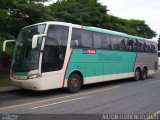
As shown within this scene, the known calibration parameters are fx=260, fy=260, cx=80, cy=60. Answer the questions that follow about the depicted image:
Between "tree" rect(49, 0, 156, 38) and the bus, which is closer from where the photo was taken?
the bus

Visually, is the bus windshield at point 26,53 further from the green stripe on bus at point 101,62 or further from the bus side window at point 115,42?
the bus side window at point 115,42

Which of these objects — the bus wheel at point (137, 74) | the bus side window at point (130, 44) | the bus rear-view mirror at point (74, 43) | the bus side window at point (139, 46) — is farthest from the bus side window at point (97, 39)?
the bus wheel at point (137, 74)

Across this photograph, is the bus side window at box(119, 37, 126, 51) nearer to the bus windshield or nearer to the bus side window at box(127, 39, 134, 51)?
the bus side window at box(127, 39, 134, 51)

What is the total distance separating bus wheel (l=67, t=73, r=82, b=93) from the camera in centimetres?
1258

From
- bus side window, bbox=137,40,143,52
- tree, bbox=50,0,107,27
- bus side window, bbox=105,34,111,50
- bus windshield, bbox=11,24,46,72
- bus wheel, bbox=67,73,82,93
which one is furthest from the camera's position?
tree, bbox=50,0,107,27

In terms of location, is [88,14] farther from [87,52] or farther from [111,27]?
[87,52]

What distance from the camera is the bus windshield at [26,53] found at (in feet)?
37.0

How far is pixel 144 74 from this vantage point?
2028cm

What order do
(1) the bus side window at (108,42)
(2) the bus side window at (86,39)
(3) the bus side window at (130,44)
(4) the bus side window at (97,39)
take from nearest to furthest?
(2) the bus side window at (86,39)
(4) the bus side window at (97,39)
(1) the bus side window at (108,42)
(3) the bus side window at (130,44)

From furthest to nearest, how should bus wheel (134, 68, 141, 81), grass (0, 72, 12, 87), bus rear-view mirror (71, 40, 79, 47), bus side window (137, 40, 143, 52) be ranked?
1. bus side window (137, 40, 143, 52)
2. bus wheel (134, 68, 141, 81)
3. grass (0, 72, 12, 87)
4. bus rear-view mirror (71, 40, 79, 47)

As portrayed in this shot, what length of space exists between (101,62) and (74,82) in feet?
8.95

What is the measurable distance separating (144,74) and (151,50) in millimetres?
2390

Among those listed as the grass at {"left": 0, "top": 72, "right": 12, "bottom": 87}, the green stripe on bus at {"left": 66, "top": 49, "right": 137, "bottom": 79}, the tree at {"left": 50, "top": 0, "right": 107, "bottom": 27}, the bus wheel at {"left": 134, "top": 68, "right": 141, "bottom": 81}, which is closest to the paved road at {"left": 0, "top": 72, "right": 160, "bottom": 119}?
the green stripe on bus at {"left": 66, "top": 49, "right": 137, "bottom": 79}

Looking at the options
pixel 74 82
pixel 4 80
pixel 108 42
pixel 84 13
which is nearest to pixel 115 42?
pixel 108 42
